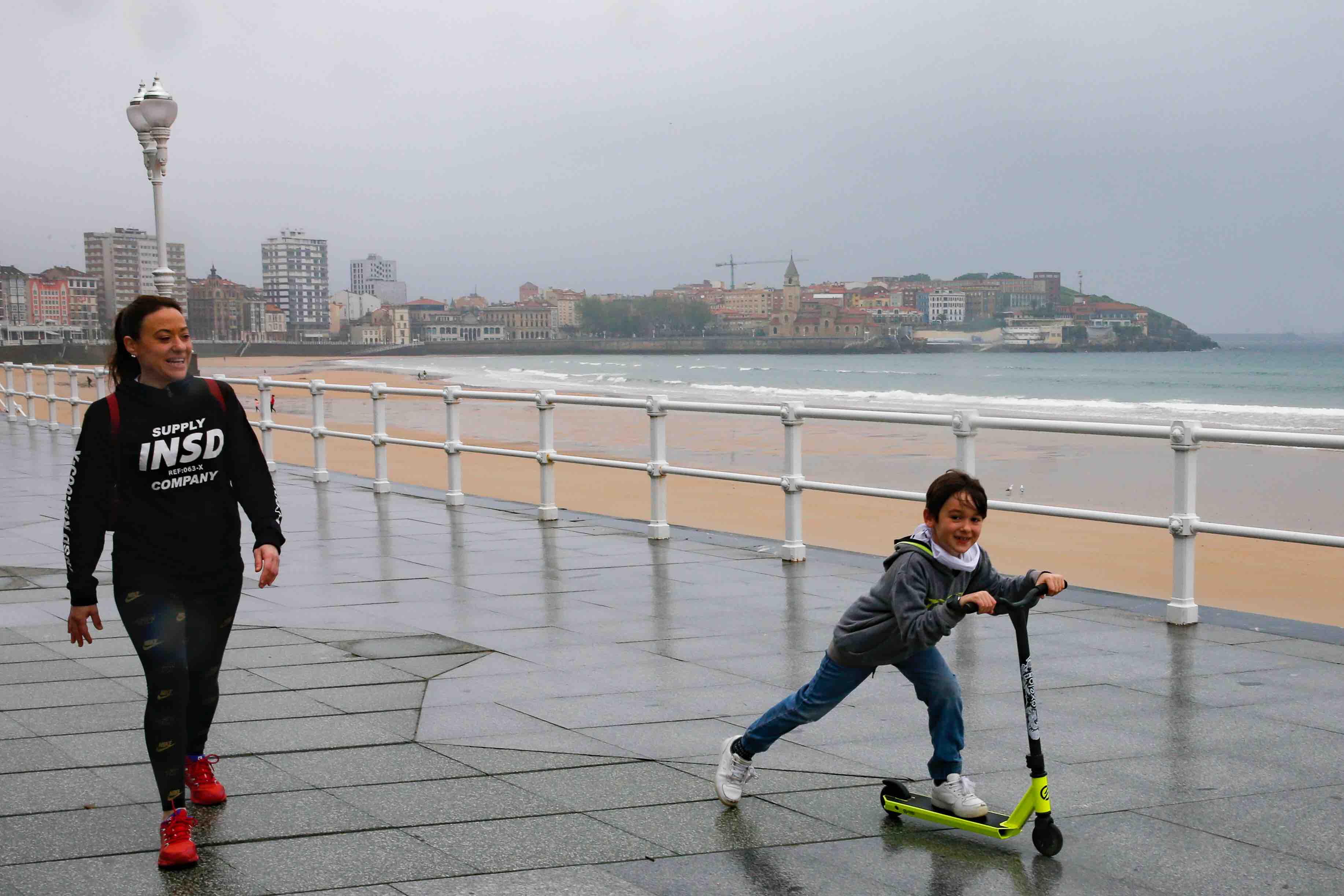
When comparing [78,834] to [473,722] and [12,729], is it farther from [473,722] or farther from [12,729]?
[473,722]

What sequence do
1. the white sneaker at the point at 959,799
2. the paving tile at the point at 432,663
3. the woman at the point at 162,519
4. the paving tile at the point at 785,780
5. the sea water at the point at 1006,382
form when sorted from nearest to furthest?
the woman at the point at 162,519 < the white sneaker at the point at 959,799 < the paving tile at the point at 785,780 < the paving tile at the point at 432,663 < the sea water at the point at 1006,382

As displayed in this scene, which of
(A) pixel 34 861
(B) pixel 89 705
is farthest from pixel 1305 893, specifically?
(B) pixel 89 705

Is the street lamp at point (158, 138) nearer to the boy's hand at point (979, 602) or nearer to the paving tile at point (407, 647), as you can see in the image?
the paving tile at point (407, 647)

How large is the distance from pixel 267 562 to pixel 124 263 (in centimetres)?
4597

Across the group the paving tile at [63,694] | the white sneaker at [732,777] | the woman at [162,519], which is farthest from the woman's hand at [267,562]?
the paving tile at [63,694]

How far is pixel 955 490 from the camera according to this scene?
3881 mm

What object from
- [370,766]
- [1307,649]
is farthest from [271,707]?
[1307,649]

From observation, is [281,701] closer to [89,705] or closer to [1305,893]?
[89,705]

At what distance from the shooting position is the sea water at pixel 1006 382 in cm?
4697

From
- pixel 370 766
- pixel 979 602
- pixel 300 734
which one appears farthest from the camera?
pixel 300 734

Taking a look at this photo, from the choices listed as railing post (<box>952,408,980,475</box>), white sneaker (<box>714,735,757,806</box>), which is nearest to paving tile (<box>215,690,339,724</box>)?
white sneaker (<box>714,735,757,806</box>)

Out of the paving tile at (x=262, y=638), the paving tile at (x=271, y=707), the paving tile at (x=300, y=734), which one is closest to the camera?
the paving tile at (x=300, y=734)

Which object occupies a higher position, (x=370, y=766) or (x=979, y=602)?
(x=979, y=602)

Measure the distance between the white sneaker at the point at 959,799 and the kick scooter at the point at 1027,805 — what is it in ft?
0.04
